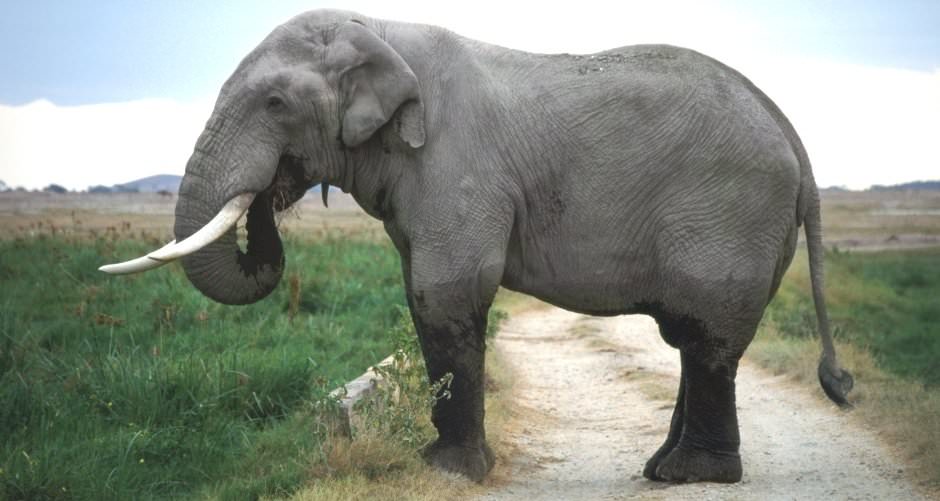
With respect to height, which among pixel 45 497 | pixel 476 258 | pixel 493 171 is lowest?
pixel 45 497

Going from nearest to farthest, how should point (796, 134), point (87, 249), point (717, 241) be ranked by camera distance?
1. point (717, 241)
2. point (796, 134)
3. point (87, 249)

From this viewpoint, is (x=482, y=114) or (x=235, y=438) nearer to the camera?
(x=482, y=114)

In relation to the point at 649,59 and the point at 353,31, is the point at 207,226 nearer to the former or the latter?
the point at 353,31

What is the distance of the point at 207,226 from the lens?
21.2 feet

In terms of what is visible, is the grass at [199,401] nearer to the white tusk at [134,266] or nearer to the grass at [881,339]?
the white tusk at [134,266]

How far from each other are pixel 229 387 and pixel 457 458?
7.17 feet

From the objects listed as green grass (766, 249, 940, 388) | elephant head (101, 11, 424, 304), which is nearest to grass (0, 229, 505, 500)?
elephant head (101, 11, 424, 304)

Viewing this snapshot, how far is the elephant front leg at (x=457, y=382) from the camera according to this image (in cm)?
682

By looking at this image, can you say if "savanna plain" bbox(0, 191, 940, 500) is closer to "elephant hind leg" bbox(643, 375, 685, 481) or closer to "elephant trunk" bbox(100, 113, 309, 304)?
"elephant trunk" bbox(100, 113, 309, 304)

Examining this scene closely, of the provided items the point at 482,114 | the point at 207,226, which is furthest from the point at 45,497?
the point at 482,114

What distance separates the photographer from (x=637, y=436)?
29.6 feet

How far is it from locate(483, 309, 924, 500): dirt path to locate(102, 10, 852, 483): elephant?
0.38 metres

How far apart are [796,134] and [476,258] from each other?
88.0 inches

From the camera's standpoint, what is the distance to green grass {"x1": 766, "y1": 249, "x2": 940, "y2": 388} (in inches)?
645
